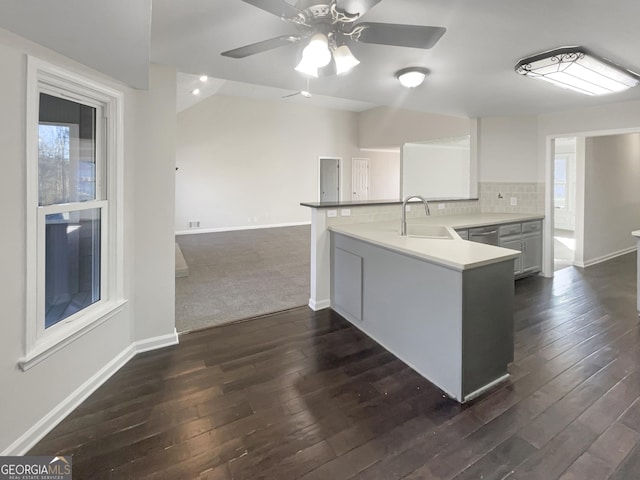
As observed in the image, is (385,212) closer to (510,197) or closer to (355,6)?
(510,197)

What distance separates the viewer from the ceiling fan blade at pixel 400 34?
1646 mm

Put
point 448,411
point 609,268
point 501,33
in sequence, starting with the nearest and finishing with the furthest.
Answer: point 448,411 < point 501,33 < point 609,268

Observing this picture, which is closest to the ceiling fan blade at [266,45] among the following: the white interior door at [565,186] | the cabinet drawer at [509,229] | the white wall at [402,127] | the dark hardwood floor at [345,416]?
the dark hardwood floor at [345,416]

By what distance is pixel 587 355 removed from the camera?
2523mm

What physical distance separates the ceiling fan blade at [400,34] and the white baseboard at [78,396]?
2581 millimetres

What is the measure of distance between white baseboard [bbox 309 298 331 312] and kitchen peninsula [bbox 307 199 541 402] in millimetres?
436

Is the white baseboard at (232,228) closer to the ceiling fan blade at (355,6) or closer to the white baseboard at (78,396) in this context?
the white baseboard at (78,396)

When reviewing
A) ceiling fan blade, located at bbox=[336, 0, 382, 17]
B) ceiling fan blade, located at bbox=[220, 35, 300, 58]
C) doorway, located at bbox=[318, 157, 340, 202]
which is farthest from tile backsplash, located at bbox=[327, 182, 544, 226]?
doorway, located at bbox=[318, 157, 340, 202]

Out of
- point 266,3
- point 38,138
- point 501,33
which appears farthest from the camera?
point 501,33

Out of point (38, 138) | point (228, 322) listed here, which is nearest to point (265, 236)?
point (228, 322)

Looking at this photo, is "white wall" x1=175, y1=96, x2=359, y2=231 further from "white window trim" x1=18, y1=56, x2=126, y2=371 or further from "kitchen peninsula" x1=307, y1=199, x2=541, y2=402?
"kitchen peninsula" x1=307, y1=199, x2=541, y2=402

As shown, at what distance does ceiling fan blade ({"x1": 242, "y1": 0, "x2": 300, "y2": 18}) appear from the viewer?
1409 mm

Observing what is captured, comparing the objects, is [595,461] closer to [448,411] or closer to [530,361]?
[448,411]

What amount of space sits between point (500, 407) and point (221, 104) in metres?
8.57
